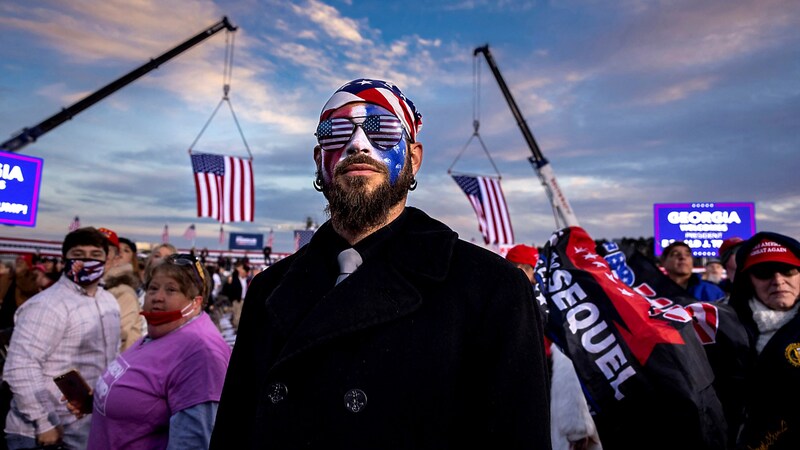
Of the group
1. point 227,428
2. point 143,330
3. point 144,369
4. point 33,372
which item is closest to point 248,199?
point 143,330

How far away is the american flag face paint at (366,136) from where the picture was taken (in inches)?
72.4

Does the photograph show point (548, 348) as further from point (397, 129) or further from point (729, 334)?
point (397, 129)

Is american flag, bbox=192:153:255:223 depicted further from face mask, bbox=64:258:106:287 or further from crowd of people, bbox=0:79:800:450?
crowd of people, bbox=0:79:800:450

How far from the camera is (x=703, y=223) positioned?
17.9m

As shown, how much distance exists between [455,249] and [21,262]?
11.4m

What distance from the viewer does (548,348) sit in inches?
127

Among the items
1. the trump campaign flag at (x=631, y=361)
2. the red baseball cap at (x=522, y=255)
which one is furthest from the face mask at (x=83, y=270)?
the red baseball cap at (x=522, y=255)

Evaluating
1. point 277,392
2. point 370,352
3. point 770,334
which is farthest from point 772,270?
point 277,392

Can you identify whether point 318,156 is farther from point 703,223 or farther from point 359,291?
point 703,223

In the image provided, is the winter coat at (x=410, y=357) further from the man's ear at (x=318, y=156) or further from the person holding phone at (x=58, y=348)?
the person holding phone at (x=58, y=348)

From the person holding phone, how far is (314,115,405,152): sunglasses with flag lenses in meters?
2.96

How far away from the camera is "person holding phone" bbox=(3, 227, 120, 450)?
11.8 ft

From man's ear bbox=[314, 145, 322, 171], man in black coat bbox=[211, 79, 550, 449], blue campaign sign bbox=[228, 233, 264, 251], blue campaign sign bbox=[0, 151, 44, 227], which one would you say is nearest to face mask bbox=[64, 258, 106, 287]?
man in black coat bbox=[211, 79, 550, 449]

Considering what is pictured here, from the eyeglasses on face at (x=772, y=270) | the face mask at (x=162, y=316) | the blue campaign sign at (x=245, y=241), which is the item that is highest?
the blue campaign sign at (x=245, y=241)
